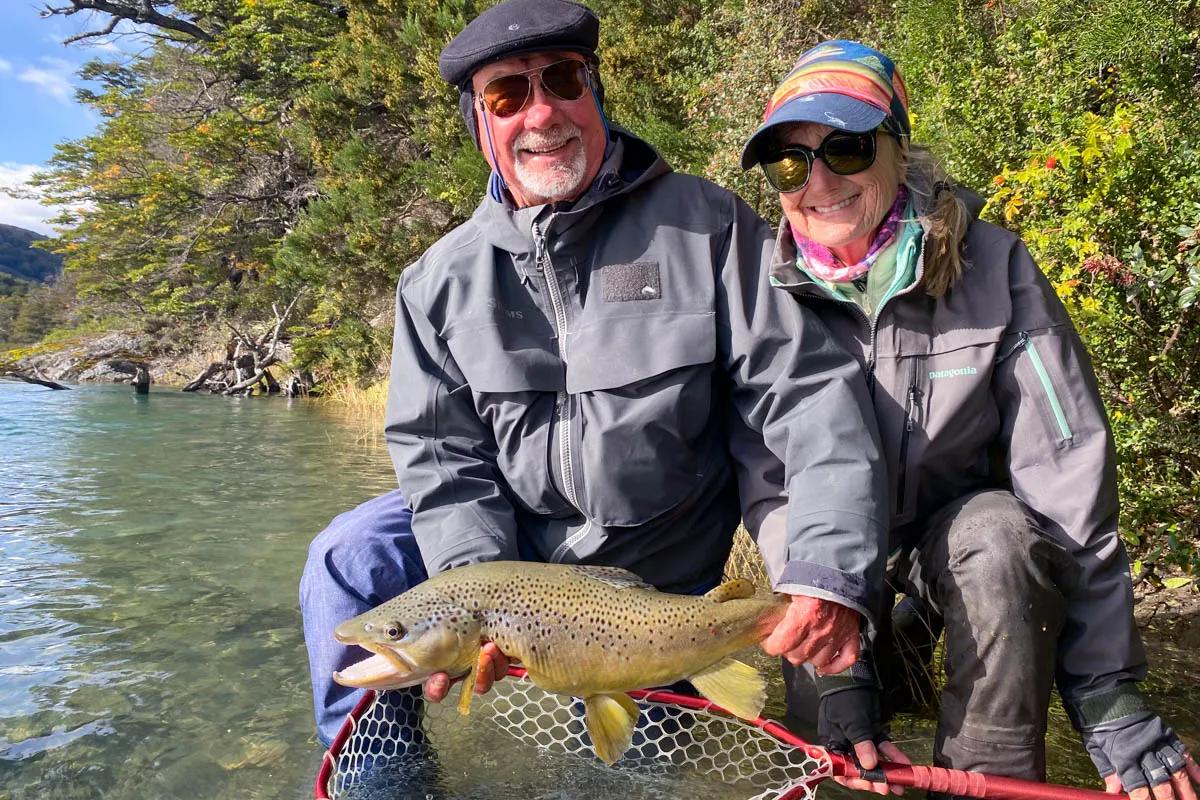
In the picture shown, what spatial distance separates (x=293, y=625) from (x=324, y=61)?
2095 cm

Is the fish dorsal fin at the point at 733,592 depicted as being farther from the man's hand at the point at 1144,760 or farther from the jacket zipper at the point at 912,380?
the man's hand at the point at 1144,760

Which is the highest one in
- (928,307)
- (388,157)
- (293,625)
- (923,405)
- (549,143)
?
(388,157)

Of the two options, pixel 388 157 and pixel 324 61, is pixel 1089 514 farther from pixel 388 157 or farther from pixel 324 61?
pixel 324 61

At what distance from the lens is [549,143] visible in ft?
10.1

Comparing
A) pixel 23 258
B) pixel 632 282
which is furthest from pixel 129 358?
pixel 23 258

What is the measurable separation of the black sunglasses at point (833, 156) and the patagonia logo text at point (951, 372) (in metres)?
0.66

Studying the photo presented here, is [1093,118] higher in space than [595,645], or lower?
higher

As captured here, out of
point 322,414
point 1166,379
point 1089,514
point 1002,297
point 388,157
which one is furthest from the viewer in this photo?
point 388,157

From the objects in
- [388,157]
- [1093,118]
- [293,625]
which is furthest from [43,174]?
[1093,118]

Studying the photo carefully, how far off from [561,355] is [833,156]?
112 cm

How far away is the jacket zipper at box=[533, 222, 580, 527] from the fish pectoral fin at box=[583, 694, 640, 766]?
709mm

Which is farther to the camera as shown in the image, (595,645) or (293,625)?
(293,625)

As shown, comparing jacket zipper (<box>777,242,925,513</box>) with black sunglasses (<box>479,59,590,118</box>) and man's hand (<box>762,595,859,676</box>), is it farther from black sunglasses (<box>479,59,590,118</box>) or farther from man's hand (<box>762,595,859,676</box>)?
black sunglasses (<box>479,59,590,118</box>)

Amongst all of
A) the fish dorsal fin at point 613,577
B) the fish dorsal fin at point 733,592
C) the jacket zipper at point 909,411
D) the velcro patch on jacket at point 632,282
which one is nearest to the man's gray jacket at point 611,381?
the velcro patch on jacket at point 632,282
